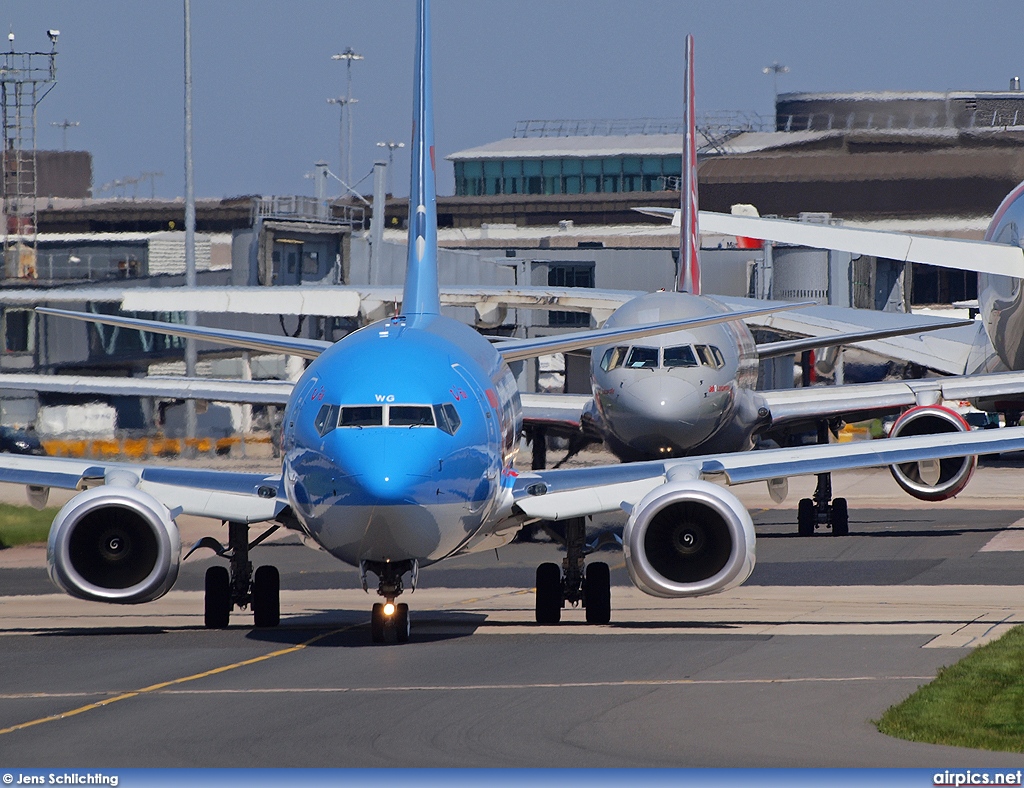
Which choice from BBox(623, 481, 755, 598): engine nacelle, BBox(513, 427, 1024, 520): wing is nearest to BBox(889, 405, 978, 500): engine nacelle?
BBox(513, 427, 1024, 520): wing

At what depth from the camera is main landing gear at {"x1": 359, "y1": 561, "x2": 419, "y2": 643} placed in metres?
16.8

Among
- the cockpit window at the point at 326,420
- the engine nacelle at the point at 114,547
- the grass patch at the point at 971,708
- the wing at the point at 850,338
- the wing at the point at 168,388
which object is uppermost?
the wing at the point at 850,338

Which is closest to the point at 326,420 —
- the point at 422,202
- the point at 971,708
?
the point at 422,202

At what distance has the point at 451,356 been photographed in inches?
707

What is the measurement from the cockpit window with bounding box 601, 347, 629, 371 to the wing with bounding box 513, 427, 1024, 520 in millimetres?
9808

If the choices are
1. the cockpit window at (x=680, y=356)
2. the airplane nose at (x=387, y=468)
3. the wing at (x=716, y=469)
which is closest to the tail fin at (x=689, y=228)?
the cockpit window at (x=680, y=356)

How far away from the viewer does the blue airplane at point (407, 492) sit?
16.1m

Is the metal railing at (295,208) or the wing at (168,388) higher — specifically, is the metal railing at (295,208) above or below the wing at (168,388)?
above

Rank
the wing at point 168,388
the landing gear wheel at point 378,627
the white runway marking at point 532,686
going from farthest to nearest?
the wing at point 168,388, the landing gear wheel at point 378,627, the white runway marking at point 532,686

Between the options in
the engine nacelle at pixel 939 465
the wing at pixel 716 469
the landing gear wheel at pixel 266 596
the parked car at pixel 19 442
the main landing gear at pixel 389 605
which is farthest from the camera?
the parked car at pixel 19 442

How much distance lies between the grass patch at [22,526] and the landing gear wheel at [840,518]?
14.9 meters

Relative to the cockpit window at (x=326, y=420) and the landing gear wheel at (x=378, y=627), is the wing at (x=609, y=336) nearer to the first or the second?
the cockpit window at (x=326, y=420)

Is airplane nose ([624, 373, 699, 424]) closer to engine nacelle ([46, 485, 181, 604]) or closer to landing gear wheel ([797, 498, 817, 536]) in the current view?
landing gear wheel ([797, 498, 817, 536])

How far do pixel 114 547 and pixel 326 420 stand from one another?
2892 mm
